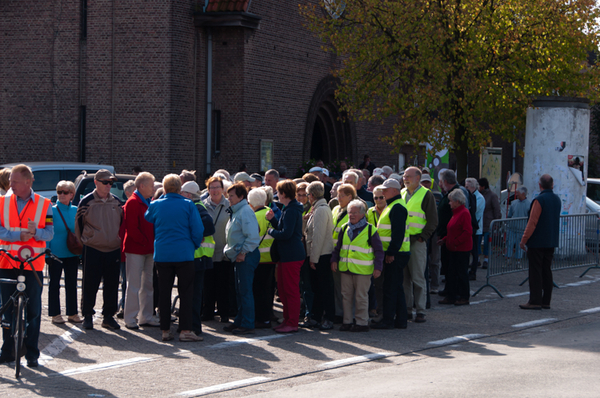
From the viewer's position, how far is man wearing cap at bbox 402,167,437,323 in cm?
1019

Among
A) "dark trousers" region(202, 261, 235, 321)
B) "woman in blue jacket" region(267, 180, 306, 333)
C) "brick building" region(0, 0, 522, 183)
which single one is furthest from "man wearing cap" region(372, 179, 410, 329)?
→ "brick building" region(0, 0, 522, 183)

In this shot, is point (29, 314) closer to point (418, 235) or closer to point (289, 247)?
point (289, 247)

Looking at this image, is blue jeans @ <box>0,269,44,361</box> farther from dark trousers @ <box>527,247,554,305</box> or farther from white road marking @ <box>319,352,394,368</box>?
dark trousers @ <box>527,247,554,305</box>

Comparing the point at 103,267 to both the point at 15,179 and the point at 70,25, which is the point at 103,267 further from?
the point at 70,25

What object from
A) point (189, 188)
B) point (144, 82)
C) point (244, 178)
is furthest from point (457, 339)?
point (144, 82)

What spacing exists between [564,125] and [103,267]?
469 inches

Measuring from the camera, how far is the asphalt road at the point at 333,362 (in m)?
6.68

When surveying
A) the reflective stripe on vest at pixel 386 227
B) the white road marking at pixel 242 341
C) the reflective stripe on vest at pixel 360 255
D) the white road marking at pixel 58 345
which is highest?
the reflective stripe on vest at pixel 386 227

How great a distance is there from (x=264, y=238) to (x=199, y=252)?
85 cm

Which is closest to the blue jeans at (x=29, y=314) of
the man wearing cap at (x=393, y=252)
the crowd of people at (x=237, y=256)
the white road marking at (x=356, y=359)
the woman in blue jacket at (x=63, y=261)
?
the crowd of people at (x=237, y=256)

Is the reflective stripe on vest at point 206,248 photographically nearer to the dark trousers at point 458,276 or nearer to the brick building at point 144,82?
the dark trousers at point 458,276

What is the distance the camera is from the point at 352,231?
9281 mm

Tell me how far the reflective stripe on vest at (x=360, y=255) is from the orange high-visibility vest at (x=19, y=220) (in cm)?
362

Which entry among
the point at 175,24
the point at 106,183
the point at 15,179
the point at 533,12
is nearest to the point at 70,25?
the point at 175,24
